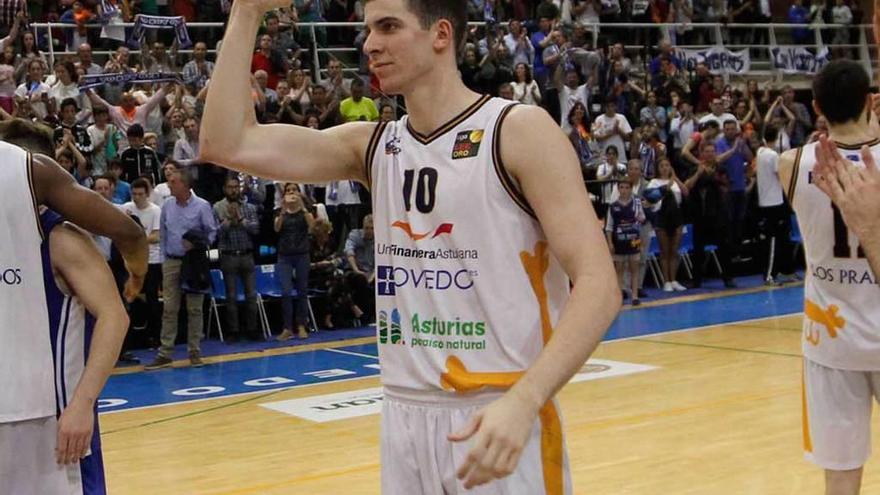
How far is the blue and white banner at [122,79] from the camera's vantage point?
14586mm

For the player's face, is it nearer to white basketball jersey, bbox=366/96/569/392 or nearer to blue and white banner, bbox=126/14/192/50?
white basketball jersey, bbox=366/96/569/392

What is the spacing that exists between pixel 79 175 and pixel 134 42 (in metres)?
4.53

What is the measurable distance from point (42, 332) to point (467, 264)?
4.71ft

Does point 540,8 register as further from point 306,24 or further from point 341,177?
point 341,177

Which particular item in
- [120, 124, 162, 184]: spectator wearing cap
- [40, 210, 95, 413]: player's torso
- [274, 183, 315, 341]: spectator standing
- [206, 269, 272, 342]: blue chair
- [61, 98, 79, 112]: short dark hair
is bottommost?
[206, 269, 272, 342]: blue chair

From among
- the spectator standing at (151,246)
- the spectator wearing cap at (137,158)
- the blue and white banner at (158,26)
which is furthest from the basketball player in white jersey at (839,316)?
the blue and white banner at (158,26)

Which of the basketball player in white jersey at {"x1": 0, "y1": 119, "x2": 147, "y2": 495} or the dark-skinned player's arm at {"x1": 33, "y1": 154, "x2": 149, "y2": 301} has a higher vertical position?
the dark-skinned player's arm at {"x1": 33, "y1": 154, "x2": 149, "y2": 301}

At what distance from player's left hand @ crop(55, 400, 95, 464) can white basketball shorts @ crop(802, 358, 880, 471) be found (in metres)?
2.98

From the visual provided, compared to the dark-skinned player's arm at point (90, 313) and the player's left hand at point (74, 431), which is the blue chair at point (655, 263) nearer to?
the dark-skinned player's arm at point (90, 313)

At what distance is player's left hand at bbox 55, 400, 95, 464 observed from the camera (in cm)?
371

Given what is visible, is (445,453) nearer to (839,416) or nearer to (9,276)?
(9,276)

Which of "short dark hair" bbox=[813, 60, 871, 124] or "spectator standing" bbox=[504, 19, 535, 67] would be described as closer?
"short dark hair" bbox=[813, 60, 871, 124]

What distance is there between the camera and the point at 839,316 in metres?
5.24

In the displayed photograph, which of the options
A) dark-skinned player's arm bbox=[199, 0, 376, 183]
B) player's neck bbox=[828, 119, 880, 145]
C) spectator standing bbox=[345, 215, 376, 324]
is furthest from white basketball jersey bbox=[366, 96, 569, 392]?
spectator standing bbox=[345, 215, 376, 324]
